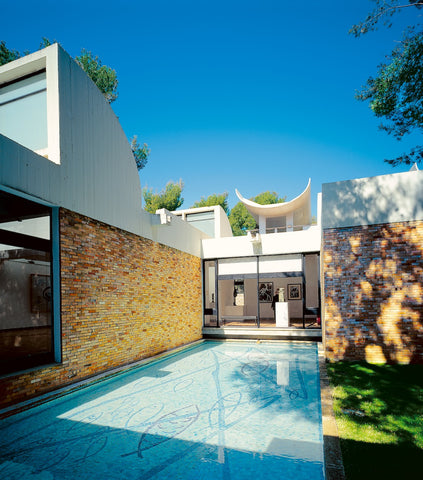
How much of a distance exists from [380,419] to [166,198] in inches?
1013

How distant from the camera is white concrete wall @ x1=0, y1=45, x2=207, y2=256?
16.9 ft

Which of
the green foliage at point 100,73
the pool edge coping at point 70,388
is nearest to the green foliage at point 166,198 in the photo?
the green foliage at point 100,73

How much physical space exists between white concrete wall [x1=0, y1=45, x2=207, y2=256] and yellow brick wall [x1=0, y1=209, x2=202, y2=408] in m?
0.43

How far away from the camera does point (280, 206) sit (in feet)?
55.9

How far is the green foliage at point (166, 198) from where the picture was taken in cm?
2783

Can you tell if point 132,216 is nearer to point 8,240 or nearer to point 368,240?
point 8,240

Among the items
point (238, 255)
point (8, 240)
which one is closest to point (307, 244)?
point (238, 255)

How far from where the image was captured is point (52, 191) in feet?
18.3

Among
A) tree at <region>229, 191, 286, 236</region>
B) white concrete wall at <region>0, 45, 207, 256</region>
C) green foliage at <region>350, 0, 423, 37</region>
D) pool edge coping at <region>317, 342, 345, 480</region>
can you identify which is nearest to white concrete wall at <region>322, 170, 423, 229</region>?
green foliage at <region>350, 0, 423, 37</region>

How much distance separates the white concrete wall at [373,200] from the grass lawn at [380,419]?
11.6ft

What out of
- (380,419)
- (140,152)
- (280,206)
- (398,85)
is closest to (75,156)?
(380,419)

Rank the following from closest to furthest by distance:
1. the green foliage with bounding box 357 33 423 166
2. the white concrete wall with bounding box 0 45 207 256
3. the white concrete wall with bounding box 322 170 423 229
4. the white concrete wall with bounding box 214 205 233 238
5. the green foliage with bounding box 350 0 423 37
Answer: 1. the white concrete wall with bounding box 0 45 207 256
2. the green foliage with bounding box 350 0 423 37
3. the green foliage with bounding box 357 33 423 166
4. the white concrete wall with bounding box 322 170 423 229
5. the white concrete wall with bounding box 214 205 233 238

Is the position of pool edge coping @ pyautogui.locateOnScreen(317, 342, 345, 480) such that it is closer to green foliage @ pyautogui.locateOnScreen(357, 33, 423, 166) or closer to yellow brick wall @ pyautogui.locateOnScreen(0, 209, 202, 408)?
yellow brick wall @ pyautogui.locateOnScreen(0, 209, 202, 408)

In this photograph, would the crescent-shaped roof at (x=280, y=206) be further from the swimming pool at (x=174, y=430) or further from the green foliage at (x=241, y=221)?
the green foliage at (x=241, y=221)
